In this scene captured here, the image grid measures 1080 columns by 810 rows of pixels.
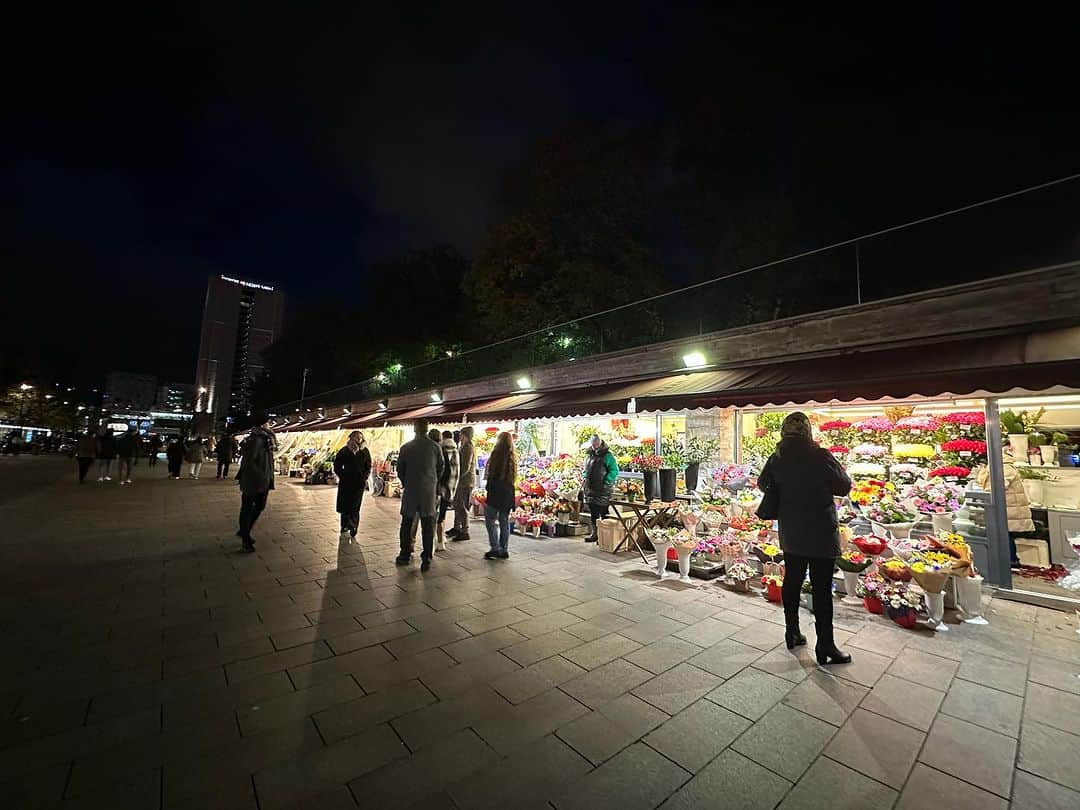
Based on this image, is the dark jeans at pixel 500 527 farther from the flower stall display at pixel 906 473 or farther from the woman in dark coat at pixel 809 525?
the flower stall display at pixel 906 473

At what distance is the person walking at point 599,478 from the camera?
308 inches

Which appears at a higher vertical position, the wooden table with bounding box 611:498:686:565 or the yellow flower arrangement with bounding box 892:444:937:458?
the yellow flower arrangement with bounding box 892:444:937:458

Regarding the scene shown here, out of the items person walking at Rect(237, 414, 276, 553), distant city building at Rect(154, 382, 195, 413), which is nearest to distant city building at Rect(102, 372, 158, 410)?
distant city building at Rect(154, 382, 195, 413)

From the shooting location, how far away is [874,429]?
6.57m

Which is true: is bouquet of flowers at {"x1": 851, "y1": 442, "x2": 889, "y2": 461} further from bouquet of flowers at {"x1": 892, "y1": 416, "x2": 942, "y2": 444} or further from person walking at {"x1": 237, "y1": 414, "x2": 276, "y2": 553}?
person walking at {"x1": 237, "y1": 414, "x2": 276, "y2": 553}

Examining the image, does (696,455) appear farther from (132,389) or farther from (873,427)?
(132,389)

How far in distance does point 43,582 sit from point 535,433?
8.68 metres

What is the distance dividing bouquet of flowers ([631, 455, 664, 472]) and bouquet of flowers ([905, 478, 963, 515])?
3.33 metres

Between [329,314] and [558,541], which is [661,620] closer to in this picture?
[558,541]

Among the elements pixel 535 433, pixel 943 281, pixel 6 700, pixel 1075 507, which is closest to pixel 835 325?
pixel 943 281

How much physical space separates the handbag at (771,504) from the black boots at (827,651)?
2.93ft

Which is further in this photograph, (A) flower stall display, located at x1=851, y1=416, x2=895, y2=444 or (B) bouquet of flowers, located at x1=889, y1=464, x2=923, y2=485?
(A) flower stall display, located at x1=851, y1=416, x2=895, y2=444

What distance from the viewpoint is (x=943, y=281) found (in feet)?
21.5

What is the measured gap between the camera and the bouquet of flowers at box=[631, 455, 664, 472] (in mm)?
7746
